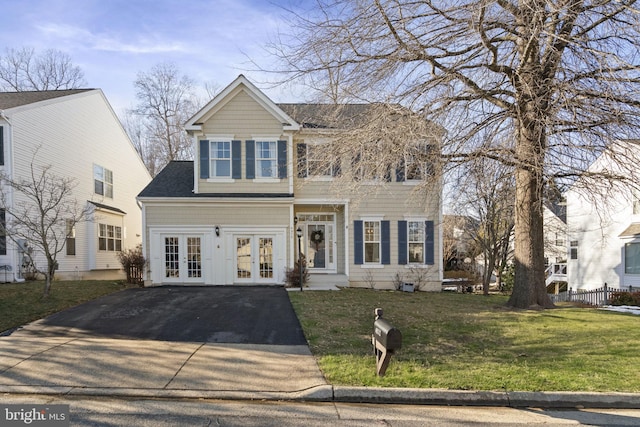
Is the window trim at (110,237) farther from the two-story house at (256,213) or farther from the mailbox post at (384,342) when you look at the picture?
the mailbox post at (384,342)

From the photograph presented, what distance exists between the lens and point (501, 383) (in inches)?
224

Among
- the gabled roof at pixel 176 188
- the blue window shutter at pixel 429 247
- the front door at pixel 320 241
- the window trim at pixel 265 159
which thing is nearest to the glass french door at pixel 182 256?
the gabled roof at pixel 176 188

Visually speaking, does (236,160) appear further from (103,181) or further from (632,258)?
(632,258)

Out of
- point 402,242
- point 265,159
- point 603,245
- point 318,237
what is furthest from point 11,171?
point 603,245

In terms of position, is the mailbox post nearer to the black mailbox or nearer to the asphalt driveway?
the black mailbox

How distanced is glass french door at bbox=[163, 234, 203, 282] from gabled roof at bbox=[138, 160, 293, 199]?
165 centimetres

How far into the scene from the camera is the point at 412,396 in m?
5.38

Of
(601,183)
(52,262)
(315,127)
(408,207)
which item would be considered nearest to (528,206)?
(601,183)

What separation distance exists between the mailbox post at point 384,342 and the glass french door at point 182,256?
1181cm

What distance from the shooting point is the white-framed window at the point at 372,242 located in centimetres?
1747

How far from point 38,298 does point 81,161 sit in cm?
1073

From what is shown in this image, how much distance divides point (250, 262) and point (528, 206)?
10.1 meters

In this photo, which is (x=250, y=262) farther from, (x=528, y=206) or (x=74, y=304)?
(x=528, y=206)

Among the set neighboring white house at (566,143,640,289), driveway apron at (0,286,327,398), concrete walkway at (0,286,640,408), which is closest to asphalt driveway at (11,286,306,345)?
driveway apron at (0,286,327,398)
